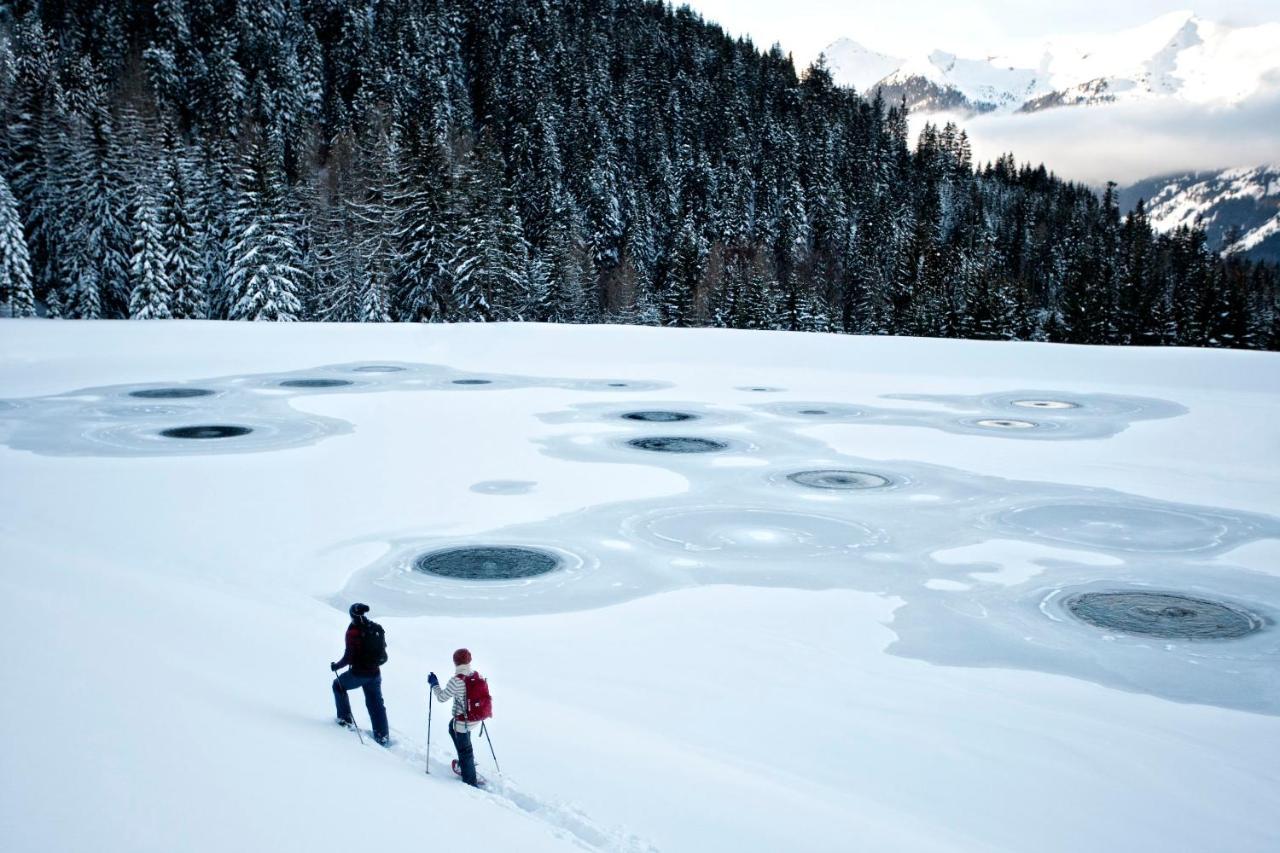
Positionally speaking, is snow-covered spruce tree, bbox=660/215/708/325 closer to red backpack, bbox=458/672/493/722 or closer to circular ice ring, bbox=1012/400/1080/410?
circular ice ring, bbox=1012/400/1080/410

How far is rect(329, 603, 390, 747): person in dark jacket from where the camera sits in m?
5.40

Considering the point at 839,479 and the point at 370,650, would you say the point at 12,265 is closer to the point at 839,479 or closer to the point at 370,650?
the point at 839,479

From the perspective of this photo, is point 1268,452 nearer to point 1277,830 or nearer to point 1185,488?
point 1185,488

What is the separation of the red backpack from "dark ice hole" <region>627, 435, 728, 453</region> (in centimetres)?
1090

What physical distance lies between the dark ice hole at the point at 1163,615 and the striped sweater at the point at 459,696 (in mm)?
6155

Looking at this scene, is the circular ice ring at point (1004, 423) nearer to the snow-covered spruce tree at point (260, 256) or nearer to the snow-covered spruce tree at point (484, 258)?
the snow-covered spruce tree at point (484, 258)

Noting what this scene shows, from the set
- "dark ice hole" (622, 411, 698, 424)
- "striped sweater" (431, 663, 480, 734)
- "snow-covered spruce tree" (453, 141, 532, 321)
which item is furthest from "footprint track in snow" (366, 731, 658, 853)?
"snow-covered spruce tree" (453, 141, 532, 321)

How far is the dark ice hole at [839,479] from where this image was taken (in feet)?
44.7

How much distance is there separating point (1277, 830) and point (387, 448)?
43.8 feet

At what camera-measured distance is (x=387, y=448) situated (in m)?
15.7

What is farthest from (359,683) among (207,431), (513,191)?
(513,191)

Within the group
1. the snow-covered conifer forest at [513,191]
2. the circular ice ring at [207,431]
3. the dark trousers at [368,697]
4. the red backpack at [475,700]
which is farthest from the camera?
the snow-covered conifer forest at [513,191]

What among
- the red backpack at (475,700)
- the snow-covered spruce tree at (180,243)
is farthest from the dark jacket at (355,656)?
the snow-covered spruce tree at (180,243)

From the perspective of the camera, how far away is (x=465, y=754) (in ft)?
16.1
